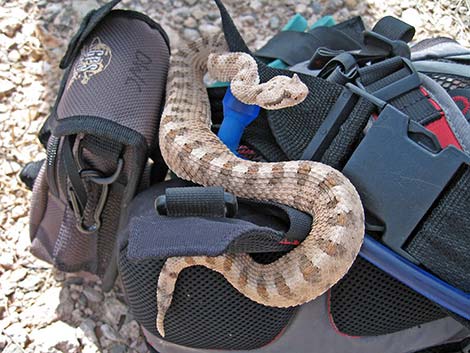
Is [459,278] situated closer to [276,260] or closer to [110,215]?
[276,260]

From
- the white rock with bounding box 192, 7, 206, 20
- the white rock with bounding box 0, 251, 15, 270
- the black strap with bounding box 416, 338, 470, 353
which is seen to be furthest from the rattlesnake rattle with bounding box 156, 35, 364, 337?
the white rock with bounding box 192, 7, 206, 20

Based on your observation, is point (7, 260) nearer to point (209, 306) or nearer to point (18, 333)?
point (18, 333)

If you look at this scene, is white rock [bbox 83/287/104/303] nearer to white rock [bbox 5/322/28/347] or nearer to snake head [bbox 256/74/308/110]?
white rock [bbox 5/322/28/347]

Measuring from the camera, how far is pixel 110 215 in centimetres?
212

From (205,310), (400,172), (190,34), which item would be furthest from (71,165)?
(190,34)

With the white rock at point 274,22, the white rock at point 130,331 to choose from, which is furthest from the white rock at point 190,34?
the white rock at point 130,331

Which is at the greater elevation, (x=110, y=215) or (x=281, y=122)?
(x=281, y=122)

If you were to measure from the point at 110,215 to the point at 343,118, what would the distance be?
98cm

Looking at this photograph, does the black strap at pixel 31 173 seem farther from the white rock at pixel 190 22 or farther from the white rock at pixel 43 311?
the white rock at pixel 190 22

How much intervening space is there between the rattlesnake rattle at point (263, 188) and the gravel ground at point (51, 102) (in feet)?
2.67

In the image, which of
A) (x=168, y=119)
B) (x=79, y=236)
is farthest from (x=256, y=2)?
(x=79, y=236)

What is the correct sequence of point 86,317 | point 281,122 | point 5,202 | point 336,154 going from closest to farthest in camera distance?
point 336,154 → point 281,122 → point 86,317 → point 5,202

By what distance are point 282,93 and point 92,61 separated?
2.32ft

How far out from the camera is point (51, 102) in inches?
117
